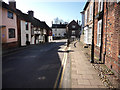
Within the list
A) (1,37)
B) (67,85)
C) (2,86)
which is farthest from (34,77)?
(1,37)

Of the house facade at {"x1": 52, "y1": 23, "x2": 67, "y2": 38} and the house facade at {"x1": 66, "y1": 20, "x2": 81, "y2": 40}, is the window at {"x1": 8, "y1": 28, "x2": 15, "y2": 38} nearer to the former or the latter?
the house facade at {"x1": 66, "y1": 20, "x2": 81, "y2": 40}

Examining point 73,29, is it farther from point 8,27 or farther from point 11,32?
point 8,27

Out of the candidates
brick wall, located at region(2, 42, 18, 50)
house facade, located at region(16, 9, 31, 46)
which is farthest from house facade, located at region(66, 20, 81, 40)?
brick wall, located at region(2, 42, 18, 50)

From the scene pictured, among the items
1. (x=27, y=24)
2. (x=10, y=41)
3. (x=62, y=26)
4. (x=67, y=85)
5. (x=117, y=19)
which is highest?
(x=62, y=26)

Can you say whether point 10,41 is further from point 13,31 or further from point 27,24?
point 27,24

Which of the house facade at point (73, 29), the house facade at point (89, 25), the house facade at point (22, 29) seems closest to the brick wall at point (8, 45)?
the house facade at point (22, 29)

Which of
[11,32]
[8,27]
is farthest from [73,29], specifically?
[8,27]

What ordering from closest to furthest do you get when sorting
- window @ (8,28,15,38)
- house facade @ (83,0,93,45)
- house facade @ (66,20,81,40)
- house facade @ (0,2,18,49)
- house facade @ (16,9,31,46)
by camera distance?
house facade @ (83,0,93,45), house facade @ (0,2,18,49), window @ (8,28,15,38), house facade @ (16,9,31,46), house facade @ (66,20,81,40)

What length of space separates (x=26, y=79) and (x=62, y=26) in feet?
237

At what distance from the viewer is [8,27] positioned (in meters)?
16.7

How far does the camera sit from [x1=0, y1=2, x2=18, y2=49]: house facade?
50.6 ft

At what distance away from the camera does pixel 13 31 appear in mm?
18578

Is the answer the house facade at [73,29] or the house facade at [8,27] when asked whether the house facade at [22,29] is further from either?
the house facade at [73,29]

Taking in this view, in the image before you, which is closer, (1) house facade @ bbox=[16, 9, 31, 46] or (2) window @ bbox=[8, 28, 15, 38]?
(2) window @ bbox=[8, 28, 15, 38]
